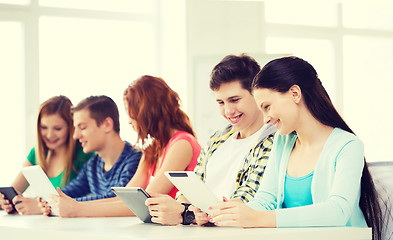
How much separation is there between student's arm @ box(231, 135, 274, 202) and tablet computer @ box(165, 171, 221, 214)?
11.4 inches

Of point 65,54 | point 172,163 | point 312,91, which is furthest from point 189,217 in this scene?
point 65,54

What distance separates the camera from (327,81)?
6297 millimetres

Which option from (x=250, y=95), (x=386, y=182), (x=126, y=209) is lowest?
(x=126, y=209)

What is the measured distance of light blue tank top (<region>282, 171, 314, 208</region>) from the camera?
1.89 meters

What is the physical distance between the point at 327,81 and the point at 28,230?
15.6 ft

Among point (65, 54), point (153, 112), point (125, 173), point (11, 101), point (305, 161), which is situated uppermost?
point (65, 54)

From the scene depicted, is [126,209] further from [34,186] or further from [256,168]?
[256,168]

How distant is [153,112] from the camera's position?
2797mm

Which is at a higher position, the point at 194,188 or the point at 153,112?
the point at 153,112

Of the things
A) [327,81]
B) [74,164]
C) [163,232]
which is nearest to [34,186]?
[74,164]

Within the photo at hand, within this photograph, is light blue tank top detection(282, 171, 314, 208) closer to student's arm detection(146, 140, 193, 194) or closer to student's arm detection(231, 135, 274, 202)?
student's arm detection(231, 135, 274, 202)

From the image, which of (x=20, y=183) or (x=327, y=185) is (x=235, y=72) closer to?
(x=327, y=185)

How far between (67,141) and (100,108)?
402 mm

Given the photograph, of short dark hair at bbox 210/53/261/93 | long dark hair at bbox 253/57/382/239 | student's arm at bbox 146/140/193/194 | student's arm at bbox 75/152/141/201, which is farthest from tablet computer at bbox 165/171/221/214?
student's arm at bbox 75/152/141/201
